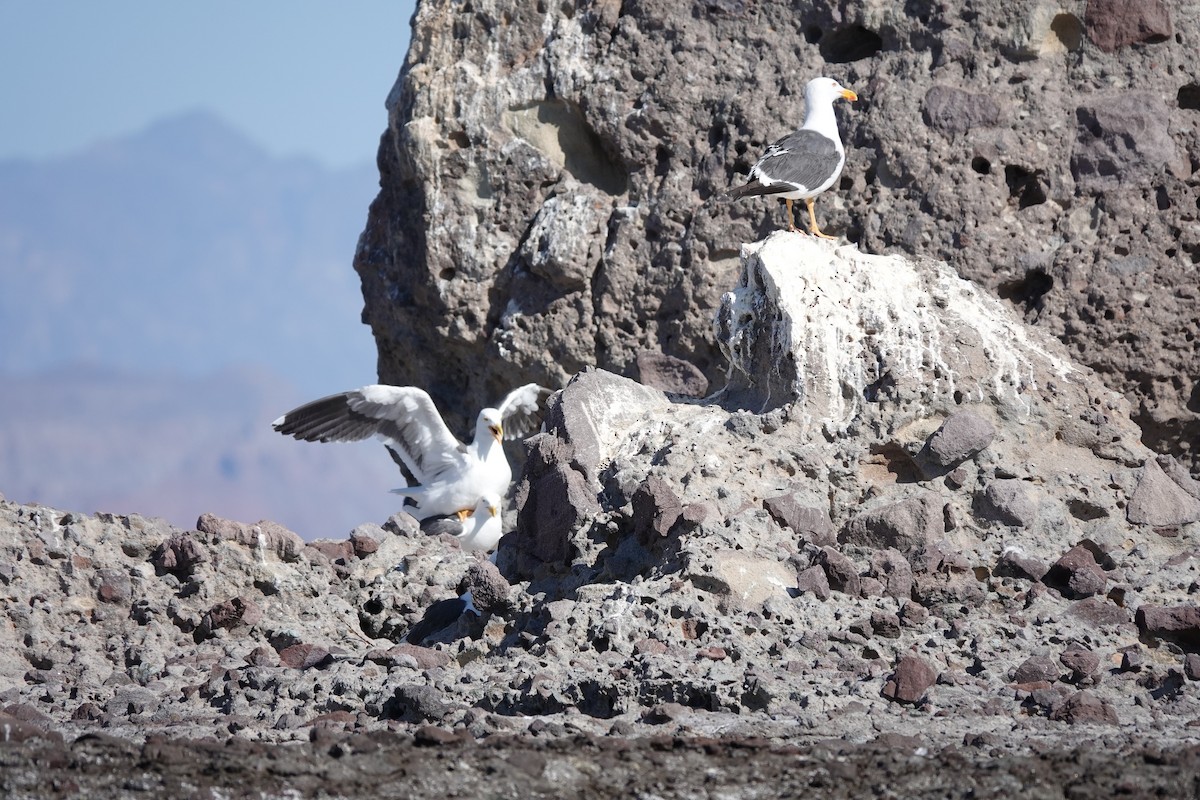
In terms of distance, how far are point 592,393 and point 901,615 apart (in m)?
2.13

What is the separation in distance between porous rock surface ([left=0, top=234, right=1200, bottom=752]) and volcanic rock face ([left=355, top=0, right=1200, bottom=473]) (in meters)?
1.38

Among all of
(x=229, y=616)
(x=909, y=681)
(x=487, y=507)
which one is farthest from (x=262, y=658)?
(x=487, y=507)

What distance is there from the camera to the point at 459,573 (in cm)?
775

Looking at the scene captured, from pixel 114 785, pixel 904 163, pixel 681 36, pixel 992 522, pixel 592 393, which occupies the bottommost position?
pixel 114 785

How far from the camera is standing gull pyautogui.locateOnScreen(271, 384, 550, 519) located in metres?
9.71

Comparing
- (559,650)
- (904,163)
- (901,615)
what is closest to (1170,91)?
(904,163)

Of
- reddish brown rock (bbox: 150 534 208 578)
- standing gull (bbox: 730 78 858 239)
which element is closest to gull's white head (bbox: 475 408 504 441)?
standing gull (bbox: 730 78 858 239)

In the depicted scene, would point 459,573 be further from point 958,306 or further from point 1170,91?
point 1170,91

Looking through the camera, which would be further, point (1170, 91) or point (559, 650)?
point (1170, 91)

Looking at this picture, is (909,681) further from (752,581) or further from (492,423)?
(492,423)

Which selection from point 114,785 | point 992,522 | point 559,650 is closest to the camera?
point 114,785

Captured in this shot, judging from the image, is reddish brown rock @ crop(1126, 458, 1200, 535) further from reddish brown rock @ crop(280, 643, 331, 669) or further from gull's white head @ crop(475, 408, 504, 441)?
gull's white head @ crop(475, 408, 504, 441)

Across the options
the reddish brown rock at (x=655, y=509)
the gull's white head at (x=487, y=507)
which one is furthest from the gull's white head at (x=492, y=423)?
the reddish brown rock at (x=655, y=509)

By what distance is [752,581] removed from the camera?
6.06 m
